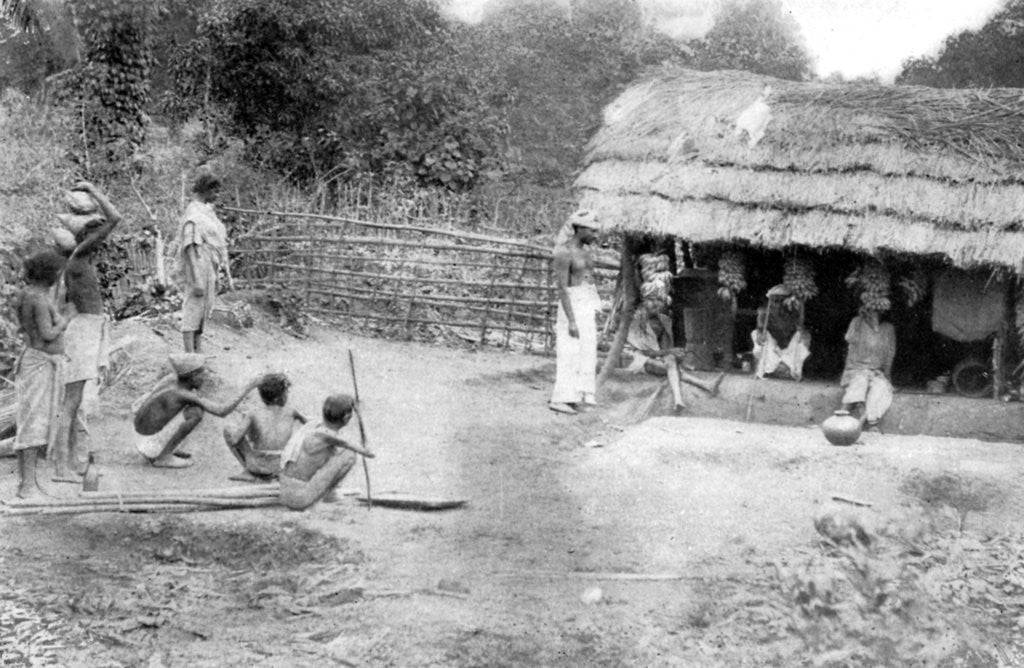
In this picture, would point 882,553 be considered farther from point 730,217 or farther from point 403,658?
point 730,217

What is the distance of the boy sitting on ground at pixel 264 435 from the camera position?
20.5 feet

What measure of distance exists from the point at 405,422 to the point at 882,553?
12.3ft

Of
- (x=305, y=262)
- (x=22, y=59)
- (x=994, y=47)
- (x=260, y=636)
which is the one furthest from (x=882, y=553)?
(x=22, y=59)

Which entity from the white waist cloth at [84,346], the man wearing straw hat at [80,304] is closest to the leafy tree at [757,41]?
the man wearing straw hat at [80,304]

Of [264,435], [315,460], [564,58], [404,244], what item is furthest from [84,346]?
[564,58]

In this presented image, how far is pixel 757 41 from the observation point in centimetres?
2109

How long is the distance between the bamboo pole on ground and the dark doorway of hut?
0.12 metres

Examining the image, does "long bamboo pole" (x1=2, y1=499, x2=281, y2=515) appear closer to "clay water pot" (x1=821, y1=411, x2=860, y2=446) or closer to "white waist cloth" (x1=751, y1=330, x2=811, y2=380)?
"clay water pot" (x1=821, y1=411, x2=860, y2=446)

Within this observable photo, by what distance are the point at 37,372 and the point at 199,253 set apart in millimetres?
2213

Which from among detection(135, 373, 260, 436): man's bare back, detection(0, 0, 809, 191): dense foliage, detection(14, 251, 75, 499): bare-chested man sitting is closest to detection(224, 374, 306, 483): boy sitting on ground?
detection(135, 373, 260, 436): man's bare back

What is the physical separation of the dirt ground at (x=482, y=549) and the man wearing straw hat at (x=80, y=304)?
0.28 m

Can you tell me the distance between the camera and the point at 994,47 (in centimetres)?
1998

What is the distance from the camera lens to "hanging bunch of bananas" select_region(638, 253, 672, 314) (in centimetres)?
933

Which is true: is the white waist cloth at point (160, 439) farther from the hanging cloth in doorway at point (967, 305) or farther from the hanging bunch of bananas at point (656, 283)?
the hanging cloth in doorway at point (967, 305)
